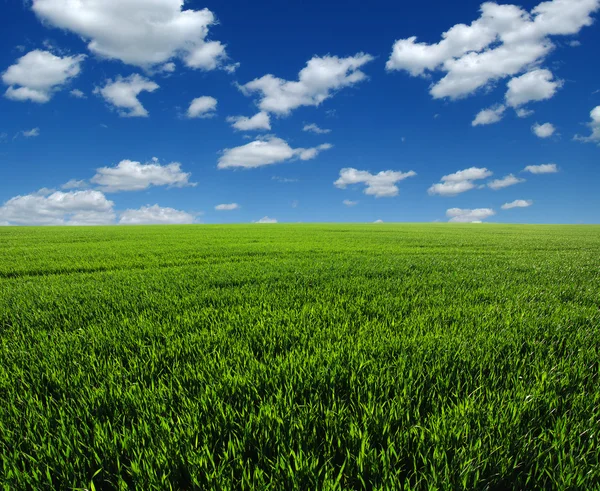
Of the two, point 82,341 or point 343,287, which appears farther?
point 343,287

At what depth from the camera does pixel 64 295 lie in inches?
218

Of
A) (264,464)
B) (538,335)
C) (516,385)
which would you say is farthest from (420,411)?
(538,335)

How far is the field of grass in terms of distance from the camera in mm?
1644

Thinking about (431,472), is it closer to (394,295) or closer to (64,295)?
(394,295)

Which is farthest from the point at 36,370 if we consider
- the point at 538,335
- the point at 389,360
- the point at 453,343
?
the point at 538,335

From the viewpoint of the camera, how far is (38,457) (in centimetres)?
171

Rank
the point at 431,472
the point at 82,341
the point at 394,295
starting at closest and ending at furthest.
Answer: the point at 431,472, the point at 82,341, the point at 394,295

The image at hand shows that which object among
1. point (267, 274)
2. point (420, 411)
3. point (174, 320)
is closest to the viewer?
point (420, 411)

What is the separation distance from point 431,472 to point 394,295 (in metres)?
3.82

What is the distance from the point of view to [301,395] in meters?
2.29

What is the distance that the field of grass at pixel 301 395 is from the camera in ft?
5.39

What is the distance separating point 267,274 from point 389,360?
468 centimetres

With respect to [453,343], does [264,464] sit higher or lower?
lower

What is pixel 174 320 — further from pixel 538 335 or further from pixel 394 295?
pixel 538 335
